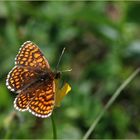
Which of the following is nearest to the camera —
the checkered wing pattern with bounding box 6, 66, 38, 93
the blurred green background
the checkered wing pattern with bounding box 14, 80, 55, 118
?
the checkered wing pattern with bounding box 14, 80, 55, 118

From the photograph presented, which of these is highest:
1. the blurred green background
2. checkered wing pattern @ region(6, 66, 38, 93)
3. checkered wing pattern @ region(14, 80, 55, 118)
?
checkered wing pattern @ region(14, 80, 55, 118)

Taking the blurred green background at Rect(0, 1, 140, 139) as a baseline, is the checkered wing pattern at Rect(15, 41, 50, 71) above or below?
above

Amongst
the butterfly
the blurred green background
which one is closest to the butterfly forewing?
the butterfly

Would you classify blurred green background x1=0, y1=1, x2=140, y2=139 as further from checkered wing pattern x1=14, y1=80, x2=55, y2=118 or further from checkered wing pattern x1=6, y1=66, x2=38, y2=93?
checkered wing pattern x1=14, y1=80, x2=55, y2=118

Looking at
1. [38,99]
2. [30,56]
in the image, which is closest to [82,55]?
[30,56]

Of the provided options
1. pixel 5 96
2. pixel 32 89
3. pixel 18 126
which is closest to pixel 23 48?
pixel 32 89

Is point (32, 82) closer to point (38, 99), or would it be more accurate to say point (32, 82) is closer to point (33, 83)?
point (33, 83)

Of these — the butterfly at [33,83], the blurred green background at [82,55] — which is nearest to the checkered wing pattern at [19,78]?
the butterfly at [33,83]

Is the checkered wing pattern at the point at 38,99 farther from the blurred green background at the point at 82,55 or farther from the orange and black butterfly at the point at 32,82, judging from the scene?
the blurred green background at the point at 82,55
